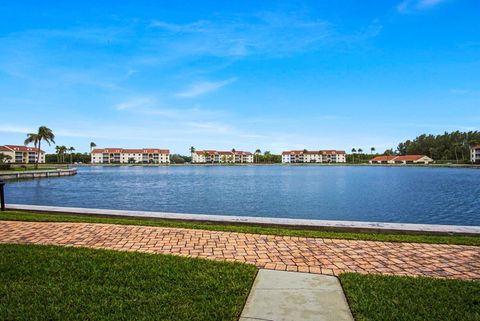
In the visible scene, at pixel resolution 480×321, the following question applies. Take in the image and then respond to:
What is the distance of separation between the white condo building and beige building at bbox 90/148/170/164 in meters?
66.2

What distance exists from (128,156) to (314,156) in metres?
97.5

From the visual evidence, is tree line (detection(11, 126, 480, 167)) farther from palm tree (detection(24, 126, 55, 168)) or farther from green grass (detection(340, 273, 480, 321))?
green grass (detection(340, 273, 480, 321))

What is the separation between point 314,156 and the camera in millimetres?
170625

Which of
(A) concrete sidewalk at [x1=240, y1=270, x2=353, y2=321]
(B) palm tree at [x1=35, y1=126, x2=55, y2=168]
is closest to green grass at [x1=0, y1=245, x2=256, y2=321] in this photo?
(A) concrete sidewalk at [x1=240, y1=270, x2=353, y2=321]

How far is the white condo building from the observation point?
167750 mm

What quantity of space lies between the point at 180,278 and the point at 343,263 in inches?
108

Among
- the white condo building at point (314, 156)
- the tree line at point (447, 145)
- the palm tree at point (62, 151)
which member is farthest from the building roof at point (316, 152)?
the palm tree at point (62, 151)

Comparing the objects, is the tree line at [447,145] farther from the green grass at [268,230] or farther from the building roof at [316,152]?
the green grass at [268,230]

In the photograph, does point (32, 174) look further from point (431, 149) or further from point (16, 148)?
point (431, 149)

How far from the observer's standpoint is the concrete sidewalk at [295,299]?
3.39 m

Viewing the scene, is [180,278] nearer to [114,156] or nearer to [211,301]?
[211,301]

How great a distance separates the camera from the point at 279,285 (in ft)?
13.9

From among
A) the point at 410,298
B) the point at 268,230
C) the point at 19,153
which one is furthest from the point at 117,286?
the point at 19,153

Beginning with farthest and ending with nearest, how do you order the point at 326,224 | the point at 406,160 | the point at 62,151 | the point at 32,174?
the point at 406,160
the point at 62,151
the point at 32,174
the point at 326,224
